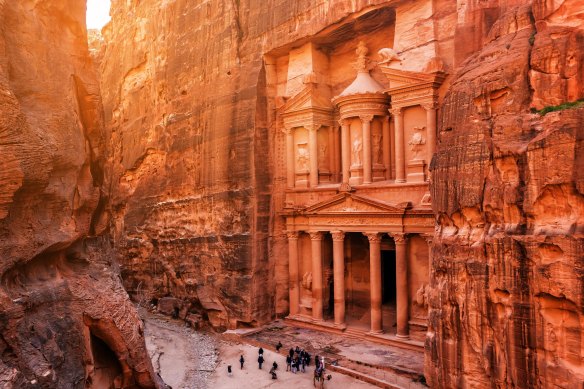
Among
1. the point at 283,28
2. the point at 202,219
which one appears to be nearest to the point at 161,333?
the point at 202,219

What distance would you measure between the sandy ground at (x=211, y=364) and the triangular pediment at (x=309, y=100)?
31.7ft

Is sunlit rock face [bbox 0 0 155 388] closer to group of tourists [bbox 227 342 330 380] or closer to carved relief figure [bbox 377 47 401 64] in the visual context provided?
group of tourists [bbox 227 342 330 380]

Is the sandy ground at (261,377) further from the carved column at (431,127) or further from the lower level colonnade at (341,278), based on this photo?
the carved column at (431,127)

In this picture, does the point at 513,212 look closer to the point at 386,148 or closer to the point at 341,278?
the point at 386,148

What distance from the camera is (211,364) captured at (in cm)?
1700

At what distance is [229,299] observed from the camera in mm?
20703

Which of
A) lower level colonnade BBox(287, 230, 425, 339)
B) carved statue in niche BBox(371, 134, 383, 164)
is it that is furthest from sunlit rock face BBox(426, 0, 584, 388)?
carved statue in niche BBox(371, 134, 383, 164)

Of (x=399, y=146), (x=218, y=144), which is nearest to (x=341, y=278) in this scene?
(x=399, y=146)

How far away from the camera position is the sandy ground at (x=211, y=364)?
48.9 feet

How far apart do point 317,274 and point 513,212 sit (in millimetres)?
10413

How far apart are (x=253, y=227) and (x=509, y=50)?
39.8ft

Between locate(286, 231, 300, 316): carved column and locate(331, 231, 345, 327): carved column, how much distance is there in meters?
2.19

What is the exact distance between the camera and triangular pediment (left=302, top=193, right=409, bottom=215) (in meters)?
17.1

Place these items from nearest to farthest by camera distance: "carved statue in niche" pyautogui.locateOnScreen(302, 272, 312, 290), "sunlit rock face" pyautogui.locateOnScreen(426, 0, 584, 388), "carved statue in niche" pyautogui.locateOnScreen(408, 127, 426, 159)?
1. "sunlit rock face" pyautogui.locateOnScreen(426, 0, 584, 388)
2. "carved statue in niche" pyautogui.locateOnScreen(408, 127, 426, 159)
3. "carved statue in niche" pyautogui.locateOnScreen(302, 272, 312, 290)
